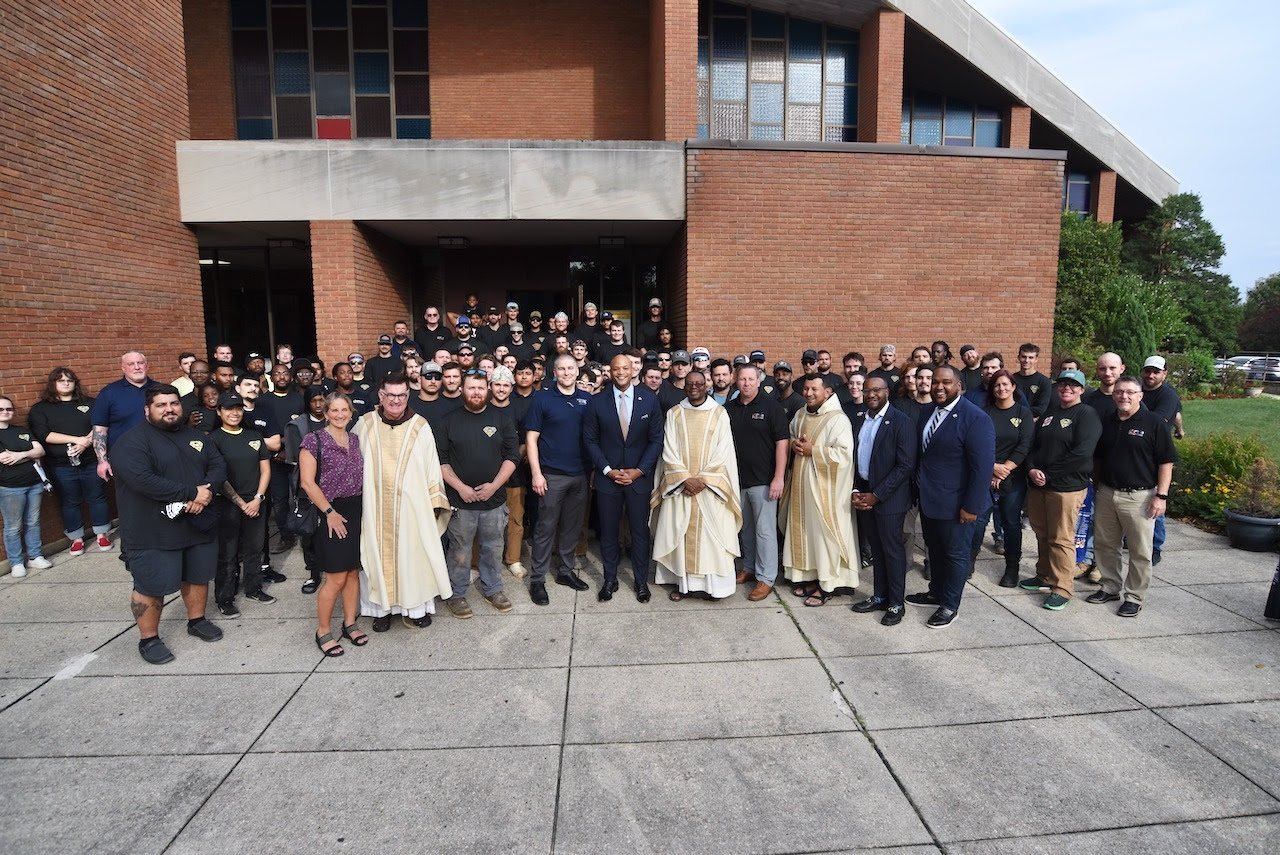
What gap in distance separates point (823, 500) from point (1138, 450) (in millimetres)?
2438

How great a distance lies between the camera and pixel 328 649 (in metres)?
4.82

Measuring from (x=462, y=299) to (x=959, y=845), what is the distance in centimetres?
1352

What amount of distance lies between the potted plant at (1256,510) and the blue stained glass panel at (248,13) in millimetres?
17448

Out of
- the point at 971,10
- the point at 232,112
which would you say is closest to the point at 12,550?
the point at 232,112

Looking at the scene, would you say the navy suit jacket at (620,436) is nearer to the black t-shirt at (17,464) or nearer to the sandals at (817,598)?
the sandals at (817,598)

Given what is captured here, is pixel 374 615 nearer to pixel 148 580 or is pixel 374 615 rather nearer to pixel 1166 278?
pixel 148 580

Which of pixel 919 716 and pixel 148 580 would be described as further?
pixel 148 580

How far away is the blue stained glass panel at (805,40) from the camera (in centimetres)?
1409

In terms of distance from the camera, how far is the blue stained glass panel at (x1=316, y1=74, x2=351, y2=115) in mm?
14047

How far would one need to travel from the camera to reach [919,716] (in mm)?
4008

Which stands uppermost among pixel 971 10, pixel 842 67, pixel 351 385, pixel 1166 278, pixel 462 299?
pixel 971 10

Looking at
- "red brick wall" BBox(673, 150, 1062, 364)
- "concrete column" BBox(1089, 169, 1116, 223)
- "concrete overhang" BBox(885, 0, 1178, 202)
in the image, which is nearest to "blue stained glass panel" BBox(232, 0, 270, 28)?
"red brick wall" BBox(673, 150, 1062, 364)

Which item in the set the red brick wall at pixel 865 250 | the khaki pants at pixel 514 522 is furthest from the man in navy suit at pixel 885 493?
the red brick wall at pixel 865 250

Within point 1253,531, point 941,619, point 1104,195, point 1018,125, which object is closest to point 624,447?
point 941,619
